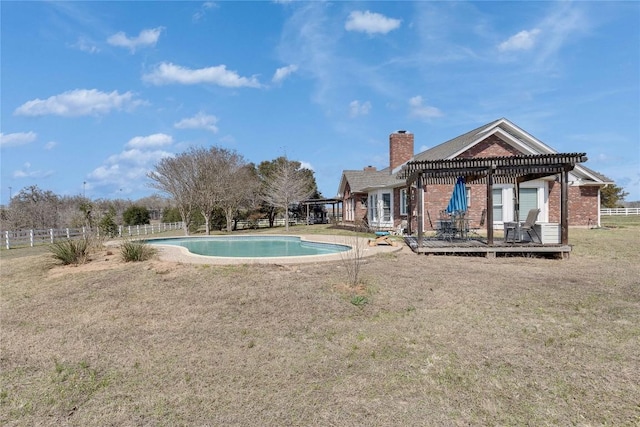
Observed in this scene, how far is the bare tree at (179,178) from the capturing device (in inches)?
1013

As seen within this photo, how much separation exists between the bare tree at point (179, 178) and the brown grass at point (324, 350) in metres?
18.7

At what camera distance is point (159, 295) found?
6945 mm

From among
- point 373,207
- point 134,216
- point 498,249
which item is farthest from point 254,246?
point 134,216

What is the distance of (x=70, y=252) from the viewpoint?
10.1 meters

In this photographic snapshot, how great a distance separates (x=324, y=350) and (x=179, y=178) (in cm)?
2418

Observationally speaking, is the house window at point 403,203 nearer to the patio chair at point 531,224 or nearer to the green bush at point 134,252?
the patio chair at point 531,224

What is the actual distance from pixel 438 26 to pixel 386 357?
1584 cm

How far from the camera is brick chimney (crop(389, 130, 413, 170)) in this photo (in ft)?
75.3

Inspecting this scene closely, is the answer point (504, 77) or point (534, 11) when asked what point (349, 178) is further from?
point (534, 11)

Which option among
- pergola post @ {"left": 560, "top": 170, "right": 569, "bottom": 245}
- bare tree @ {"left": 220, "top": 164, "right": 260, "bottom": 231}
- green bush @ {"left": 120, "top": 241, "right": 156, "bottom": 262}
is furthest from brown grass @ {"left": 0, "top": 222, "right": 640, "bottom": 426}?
bare tree @ {"left": 220, "top": 164, "right": 260, "bottom": 231}

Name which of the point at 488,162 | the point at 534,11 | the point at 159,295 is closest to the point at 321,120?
the point at 534,11

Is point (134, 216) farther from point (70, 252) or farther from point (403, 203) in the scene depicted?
point (70, 252)

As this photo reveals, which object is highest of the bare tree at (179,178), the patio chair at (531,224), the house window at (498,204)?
the bare tree at (179,178)

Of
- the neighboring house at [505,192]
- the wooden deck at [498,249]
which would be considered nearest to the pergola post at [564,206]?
the wooden deck at [498,249]
